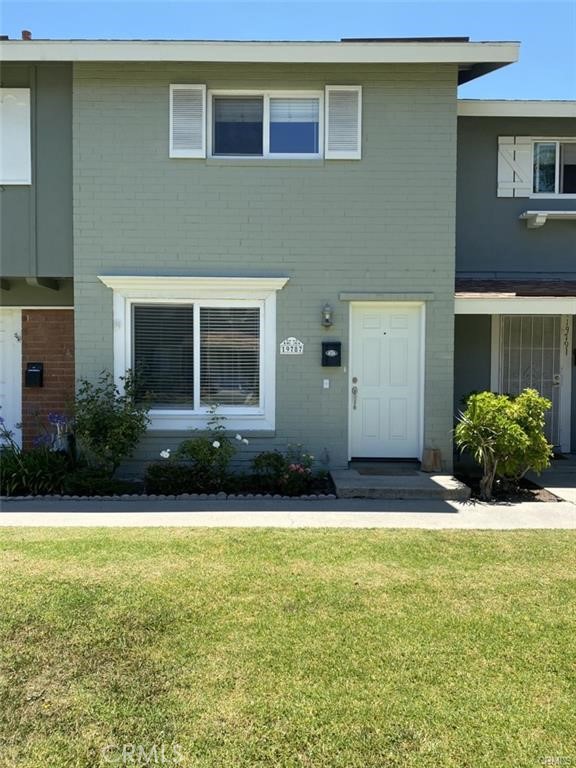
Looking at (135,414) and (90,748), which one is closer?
(90,748)

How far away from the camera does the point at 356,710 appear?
9.68 feet

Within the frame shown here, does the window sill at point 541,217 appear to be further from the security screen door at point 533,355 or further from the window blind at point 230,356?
the window blind at point 230,356

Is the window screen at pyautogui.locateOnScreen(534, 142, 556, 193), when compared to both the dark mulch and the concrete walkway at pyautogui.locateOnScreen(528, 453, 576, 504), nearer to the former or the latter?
the concrete walkway at pyautogui.locateOnScreen(528, 453, 576, 504)

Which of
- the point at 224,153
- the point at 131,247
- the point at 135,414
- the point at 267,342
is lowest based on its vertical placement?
the point at 135,414

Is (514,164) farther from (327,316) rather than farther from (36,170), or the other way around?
(36,170)

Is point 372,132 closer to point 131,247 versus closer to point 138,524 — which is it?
point 131,247

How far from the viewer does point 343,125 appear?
8219 millimetres

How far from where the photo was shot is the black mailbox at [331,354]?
8.30m

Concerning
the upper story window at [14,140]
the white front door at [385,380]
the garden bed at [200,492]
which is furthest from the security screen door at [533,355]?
the upper story window at [14,140]

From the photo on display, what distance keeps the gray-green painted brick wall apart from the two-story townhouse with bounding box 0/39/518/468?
0.02 meters

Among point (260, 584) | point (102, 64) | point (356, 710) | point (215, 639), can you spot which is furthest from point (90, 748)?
point (102, 64)

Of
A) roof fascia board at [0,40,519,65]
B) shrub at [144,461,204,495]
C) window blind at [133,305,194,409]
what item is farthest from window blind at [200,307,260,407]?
roof fascia board at [0,40,519,65]

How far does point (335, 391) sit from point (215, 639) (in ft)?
16.9

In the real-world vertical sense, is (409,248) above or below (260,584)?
above
